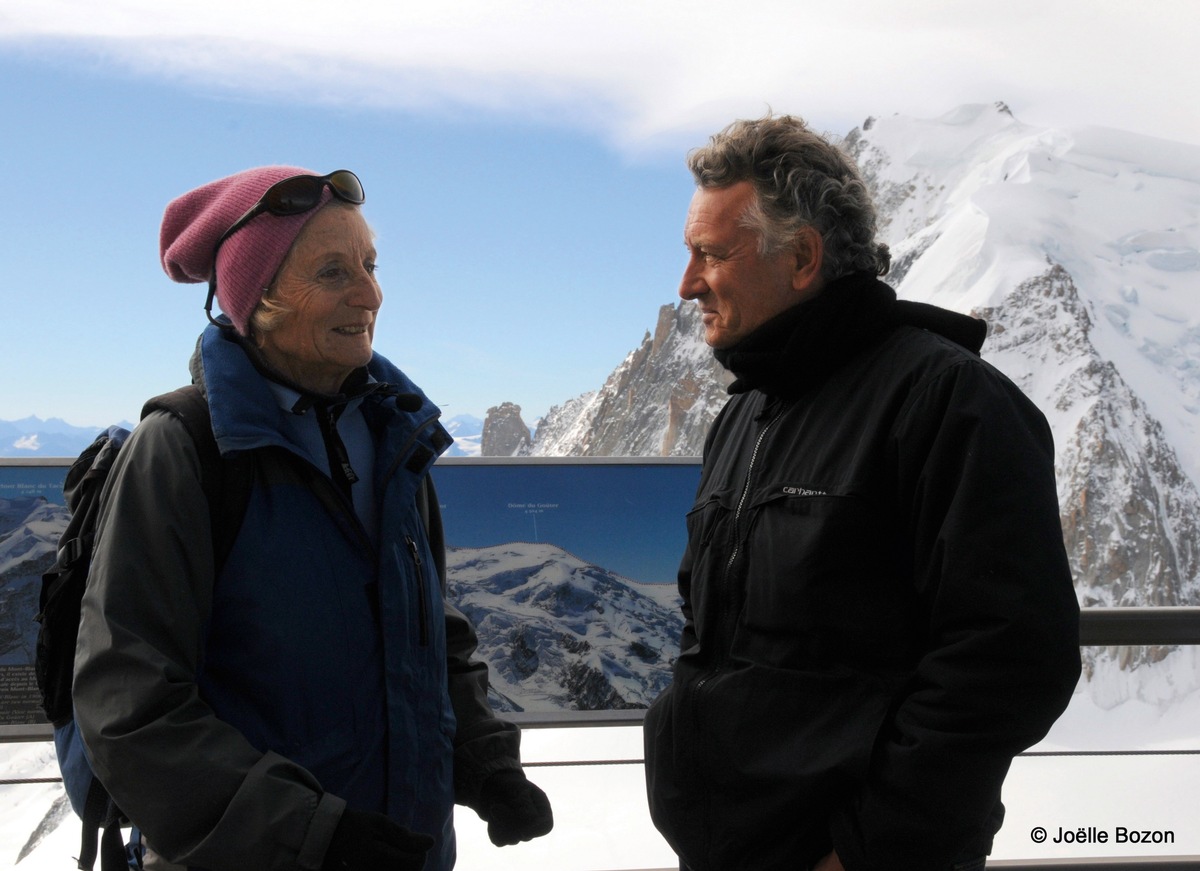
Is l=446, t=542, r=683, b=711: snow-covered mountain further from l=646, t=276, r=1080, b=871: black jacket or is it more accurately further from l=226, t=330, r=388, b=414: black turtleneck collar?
l=226, t=330, r=388, b=414: black turtleneck collar

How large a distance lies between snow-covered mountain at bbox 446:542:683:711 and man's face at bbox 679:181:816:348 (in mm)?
1076

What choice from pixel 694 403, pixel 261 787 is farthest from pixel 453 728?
pixel 694 403

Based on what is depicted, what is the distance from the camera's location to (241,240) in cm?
159

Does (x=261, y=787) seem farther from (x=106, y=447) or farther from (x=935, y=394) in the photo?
(x=935, y=394)

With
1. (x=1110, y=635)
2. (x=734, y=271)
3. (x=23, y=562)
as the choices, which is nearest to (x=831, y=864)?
(x=734, y=271)

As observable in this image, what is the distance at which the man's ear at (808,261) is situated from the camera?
1.65 meters

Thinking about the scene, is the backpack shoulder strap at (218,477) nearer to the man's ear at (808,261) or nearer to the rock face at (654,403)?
the man's ear at (808,261)

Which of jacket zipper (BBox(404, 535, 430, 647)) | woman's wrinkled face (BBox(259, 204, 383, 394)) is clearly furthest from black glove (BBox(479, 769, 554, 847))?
woman's wrinkled face (BBox(259, 204, 383, 394))

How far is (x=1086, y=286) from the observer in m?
61.1

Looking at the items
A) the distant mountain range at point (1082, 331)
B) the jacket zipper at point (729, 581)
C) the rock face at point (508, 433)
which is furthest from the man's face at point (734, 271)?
the distant mountain range at point (1082, 331)

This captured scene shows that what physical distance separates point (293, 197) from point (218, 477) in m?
0.47

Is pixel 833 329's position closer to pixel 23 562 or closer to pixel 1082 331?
pixel 23 562

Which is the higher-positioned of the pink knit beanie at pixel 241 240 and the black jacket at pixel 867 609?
the pink knit beanie at pixel 241 240

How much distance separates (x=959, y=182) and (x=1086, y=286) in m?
12.2
